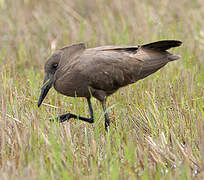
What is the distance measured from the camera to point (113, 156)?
3748mm

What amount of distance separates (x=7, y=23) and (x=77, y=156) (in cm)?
511

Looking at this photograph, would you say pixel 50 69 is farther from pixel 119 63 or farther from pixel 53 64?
pixel 119 63

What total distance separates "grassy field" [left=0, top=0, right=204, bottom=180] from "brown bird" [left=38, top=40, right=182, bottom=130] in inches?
9.5

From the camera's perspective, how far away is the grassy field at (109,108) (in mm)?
3512

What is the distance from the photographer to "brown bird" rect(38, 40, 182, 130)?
4.71 meters

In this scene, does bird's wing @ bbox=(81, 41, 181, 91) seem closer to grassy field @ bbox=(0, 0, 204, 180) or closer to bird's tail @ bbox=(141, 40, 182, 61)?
bird's tail @ bbox=(141, 40, 182, 61)

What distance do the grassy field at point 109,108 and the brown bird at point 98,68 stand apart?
0.24 metres

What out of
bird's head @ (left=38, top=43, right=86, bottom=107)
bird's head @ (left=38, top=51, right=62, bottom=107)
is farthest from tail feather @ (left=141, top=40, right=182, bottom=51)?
bird's head @ (left=38, top=51, right=62, bottom=107)

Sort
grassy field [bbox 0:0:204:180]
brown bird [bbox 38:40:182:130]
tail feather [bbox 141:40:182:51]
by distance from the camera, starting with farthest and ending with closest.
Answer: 1. tail feather [bbox 141:40:182:51]
2. brown bird [bbox 38:40:182:130]
3. grassy field [bbox 0:0:204:180]

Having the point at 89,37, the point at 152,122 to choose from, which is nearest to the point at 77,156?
the point at 152,122

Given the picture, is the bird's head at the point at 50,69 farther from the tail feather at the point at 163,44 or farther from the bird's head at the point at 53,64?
the tail feather at the point at 163,44

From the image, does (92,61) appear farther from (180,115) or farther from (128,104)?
(180,115)

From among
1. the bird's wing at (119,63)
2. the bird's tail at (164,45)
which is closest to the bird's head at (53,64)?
the bird's wing at (119,63)

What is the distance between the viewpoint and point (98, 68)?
4.77 meters
